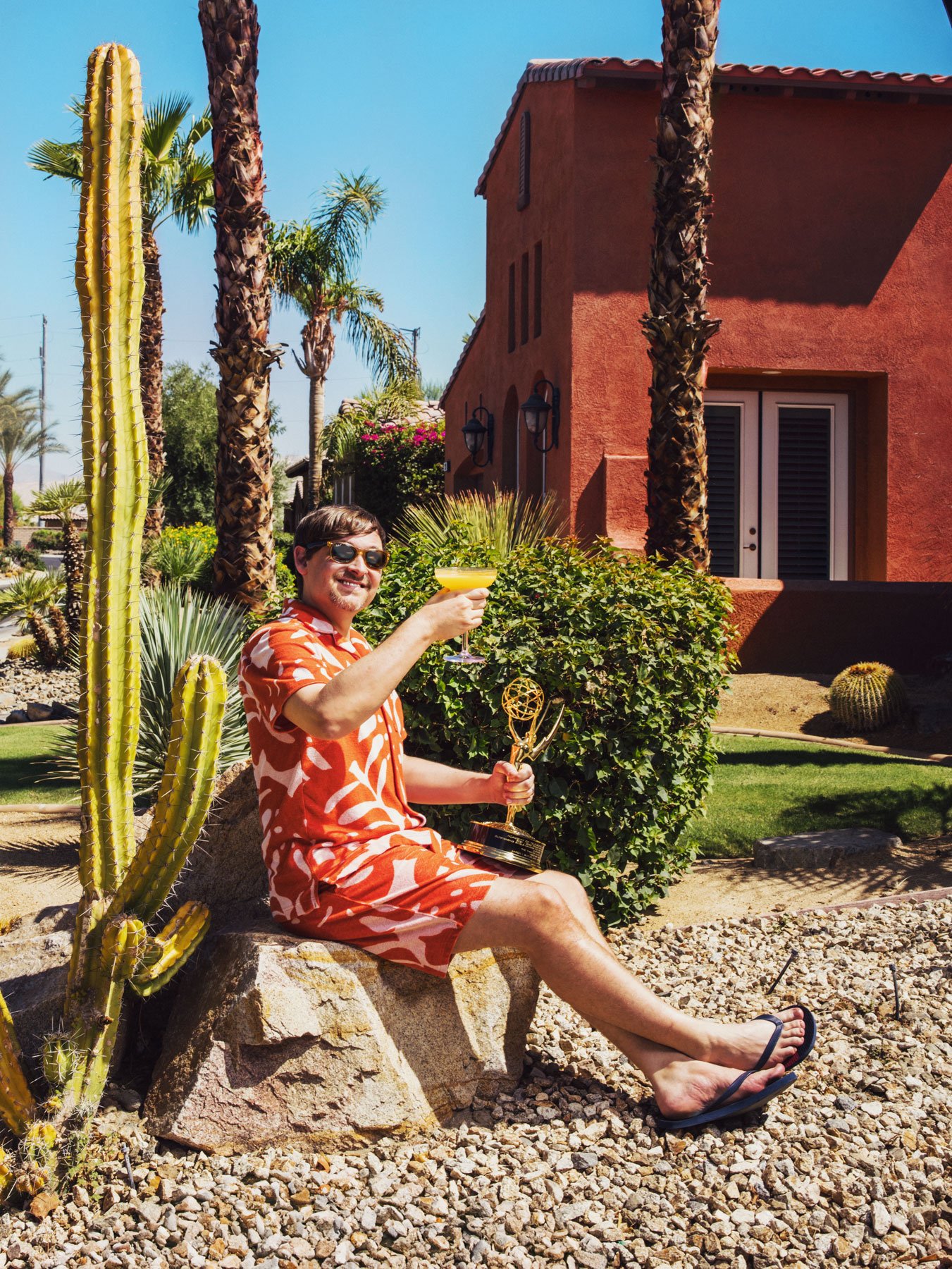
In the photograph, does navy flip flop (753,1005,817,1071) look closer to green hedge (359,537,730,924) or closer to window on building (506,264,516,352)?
green hedge (359,537,730,924)

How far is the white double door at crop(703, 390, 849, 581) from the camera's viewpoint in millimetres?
14906

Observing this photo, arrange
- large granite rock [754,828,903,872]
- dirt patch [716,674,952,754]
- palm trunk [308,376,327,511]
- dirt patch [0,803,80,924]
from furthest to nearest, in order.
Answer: palm trunk [308,376,327,511]
dirt patch [716,674,952,754]
large granite rock [754,828,903,872]
dirt patch [0,803,80,924]

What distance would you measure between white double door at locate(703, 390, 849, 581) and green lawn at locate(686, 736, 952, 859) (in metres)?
5.90

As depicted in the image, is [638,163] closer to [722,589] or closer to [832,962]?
[722,589]

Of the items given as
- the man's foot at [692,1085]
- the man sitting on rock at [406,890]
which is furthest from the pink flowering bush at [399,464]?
the man's foot at [692,1085]

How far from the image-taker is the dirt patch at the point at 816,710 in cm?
1050

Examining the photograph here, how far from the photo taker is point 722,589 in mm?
5734

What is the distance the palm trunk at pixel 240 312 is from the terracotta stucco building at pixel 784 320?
571cm

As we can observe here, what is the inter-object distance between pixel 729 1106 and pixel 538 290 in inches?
564

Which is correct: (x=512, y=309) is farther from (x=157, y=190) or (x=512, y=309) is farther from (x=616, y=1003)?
(x=616, y=1003)

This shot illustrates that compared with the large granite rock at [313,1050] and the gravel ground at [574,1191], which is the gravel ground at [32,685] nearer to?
the large granite rock at [313,1050]

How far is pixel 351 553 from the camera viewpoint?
11.4ft

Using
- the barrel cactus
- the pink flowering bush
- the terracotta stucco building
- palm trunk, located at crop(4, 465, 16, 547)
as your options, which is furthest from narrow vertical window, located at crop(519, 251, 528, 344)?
palm trunk, located at crop(4, 465, 16, 547)

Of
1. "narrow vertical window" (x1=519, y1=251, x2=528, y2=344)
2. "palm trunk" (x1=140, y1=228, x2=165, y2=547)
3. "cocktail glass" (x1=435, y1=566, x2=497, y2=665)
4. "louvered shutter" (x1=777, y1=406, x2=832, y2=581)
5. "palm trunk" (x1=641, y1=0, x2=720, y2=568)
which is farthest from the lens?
"palm trunk" (x1=140, y1=228, x2=165, y2=547)
